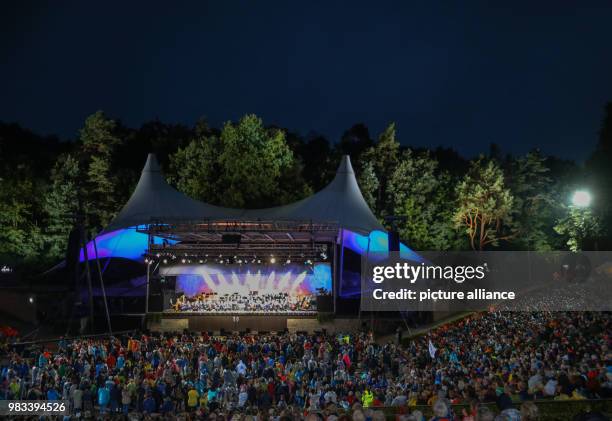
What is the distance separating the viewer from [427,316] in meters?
25.5

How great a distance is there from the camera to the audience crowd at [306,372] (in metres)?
10.6

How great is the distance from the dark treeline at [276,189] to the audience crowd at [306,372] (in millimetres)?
12642

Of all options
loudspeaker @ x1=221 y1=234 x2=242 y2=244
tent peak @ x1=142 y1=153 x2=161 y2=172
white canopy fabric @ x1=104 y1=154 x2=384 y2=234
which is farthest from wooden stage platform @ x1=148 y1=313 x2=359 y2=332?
tent peak @ x1=142 y1=153 x2=161 y2=172

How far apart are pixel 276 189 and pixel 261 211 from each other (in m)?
7.04

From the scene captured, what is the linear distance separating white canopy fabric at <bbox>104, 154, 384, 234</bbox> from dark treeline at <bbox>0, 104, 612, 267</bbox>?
17.2 ft

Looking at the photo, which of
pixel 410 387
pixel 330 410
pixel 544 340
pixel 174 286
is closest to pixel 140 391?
pixel 410 387

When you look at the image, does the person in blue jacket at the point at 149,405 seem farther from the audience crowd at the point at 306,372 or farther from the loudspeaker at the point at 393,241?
the loudspeaker at the point at 393,241

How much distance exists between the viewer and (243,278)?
1069 inches

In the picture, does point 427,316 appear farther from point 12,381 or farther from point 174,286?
point 12,381

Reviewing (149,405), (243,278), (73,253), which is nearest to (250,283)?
(243,278)

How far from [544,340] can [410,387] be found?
734 cm

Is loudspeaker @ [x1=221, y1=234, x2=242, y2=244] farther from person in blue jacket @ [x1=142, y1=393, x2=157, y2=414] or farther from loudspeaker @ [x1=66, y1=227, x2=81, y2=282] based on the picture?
person in blue jacket @ [x1=142, y1=393, x2=157, y2=414]

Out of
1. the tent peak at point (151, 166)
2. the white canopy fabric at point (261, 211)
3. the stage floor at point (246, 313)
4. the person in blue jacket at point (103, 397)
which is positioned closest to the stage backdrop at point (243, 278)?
the stage floor at point (246, 313)

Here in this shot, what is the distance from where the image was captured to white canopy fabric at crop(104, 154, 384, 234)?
23445 mm
